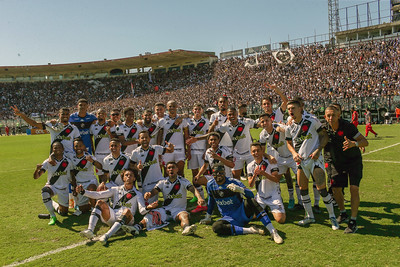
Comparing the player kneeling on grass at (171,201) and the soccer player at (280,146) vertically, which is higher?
the soccer player at (280,146)

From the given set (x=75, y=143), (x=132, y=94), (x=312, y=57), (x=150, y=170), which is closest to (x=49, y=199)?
(x=75, y=143)

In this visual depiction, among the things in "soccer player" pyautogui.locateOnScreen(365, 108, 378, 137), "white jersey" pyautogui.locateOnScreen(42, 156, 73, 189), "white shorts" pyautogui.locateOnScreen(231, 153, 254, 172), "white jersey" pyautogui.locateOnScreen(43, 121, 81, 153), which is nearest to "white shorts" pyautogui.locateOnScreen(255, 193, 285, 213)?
"white shorts" pyautogui.locateOnScreen(231, 153, 254, 172)

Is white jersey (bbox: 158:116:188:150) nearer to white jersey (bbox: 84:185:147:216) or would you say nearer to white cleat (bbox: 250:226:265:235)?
white jersey (bbox: 84:185:147:216)

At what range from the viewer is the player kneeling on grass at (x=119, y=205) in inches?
223

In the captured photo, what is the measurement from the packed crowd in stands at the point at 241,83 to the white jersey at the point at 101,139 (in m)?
25.6

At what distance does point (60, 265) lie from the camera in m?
4.55

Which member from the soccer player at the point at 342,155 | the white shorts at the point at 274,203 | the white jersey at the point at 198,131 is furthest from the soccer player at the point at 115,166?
the soccer player at the point at 342,155

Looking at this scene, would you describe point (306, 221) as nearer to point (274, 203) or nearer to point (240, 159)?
point (274, 203)

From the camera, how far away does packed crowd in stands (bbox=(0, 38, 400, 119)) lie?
3259 centimetres

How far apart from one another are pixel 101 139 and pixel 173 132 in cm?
189

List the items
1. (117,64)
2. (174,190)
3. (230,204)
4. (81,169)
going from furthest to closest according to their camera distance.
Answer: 1. (117,64)
2. (81,169)
3. (174,190)
4. (230,204)

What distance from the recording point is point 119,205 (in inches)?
244

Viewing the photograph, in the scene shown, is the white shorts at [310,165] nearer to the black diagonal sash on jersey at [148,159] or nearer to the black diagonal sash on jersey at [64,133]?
the black diagonal sash on jersey at [148,159]

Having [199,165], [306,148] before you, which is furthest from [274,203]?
[199,165]
